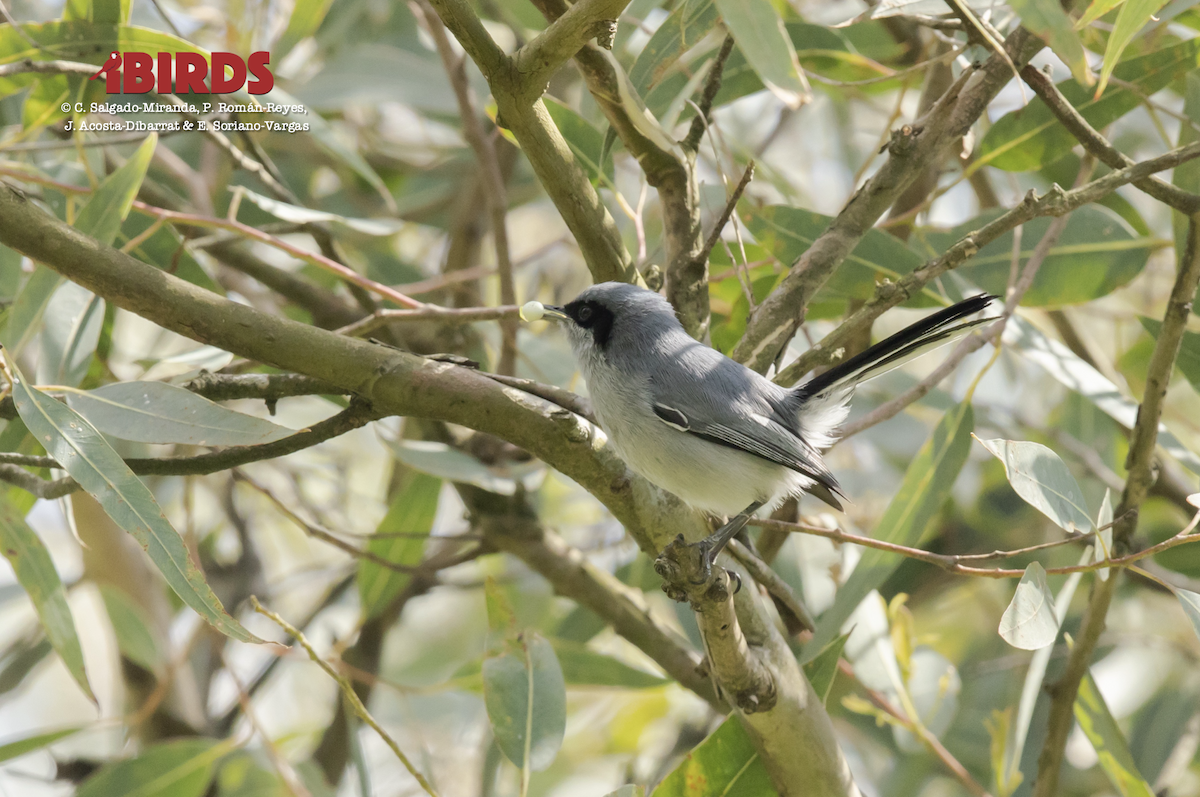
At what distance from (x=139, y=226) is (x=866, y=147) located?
3.52 m

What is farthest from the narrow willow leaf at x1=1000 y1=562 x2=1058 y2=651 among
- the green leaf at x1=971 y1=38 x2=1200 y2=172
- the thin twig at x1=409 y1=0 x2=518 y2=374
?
the thin twig at x1=409 y1=0 x2=518 y2=374

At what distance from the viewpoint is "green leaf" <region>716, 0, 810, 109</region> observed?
4.94 ft

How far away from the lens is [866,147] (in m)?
4.97

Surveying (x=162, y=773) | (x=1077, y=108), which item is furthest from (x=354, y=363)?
(x=1077, y=108)

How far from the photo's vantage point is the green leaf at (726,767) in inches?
80.0

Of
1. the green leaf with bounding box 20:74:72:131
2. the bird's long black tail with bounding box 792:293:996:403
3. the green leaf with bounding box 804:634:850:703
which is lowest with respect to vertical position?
the green leaf with bounding box 804:634:850:703

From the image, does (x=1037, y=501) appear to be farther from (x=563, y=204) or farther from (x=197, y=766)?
(x=197, y=766)

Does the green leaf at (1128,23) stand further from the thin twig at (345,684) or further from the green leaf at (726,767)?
the thin twig at (345,684)

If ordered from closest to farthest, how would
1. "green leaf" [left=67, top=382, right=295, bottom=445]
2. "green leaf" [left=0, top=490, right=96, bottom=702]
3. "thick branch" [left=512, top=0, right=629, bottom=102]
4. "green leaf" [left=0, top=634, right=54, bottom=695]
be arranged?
1. "thick branch" [left=512, top=0, right=629, bottom=102]
2. "green leaf" [left=67, top=382, right=295, bottom=445]
3. "green leaf" [left=0, top=490, right=96, bottom=702]
4. "green leaf" [left=0, top=634, right=54, bottom=695]

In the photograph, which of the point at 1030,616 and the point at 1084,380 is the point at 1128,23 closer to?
the point at 1030,616

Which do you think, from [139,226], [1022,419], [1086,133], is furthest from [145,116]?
[1022,419]

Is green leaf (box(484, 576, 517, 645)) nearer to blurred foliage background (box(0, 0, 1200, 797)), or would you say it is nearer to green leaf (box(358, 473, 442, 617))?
blurred foliage background (box(0, 0, 1200, 797))

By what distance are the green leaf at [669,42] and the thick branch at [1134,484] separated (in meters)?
1.09

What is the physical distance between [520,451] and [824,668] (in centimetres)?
124
